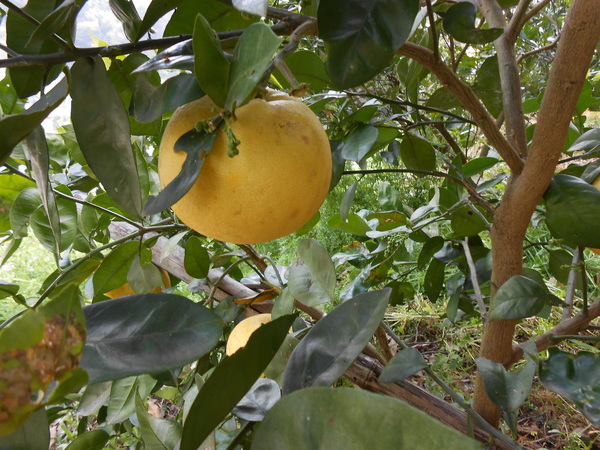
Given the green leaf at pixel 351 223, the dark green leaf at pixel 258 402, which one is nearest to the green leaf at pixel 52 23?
the dark green leaf at pixel 258 402

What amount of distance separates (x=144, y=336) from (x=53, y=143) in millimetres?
757

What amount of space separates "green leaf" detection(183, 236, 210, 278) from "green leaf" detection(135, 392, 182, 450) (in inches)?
13.9

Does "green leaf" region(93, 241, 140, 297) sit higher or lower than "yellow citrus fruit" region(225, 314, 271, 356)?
higher

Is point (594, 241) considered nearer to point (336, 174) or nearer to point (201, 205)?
point (336, 174)

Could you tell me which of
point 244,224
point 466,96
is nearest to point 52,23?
point 244,224

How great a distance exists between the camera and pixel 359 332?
0.87ft

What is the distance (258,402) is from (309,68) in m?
0.38

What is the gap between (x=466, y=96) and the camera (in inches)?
18.6

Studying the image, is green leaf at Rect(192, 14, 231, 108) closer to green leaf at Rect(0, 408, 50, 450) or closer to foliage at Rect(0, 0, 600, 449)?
foliage at Rect(0, 0, 600, 449)

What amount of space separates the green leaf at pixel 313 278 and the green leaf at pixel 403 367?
109mm

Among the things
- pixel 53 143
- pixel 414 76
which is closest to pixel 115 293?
pixel 53 143

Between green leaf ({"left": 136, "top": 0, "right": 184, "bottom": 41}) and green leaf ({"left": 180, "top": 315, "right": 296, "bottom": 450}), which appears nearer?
green leaf ({"left": 180, "top": 315, "right": 296, "bottom": 450})

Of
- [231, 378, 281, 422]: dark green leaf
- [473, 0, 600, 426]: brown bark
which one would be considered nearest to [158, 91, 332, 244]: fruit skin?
[231, 378, 281, 422]: dark green leaf

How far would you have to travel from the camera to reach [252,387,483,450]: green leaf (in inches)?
5.5
